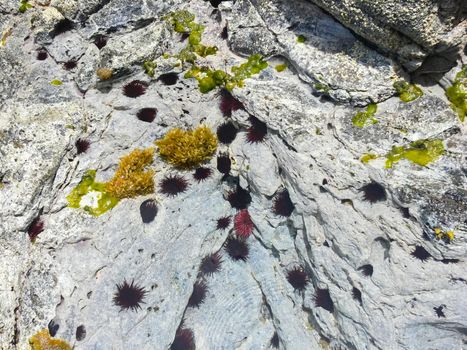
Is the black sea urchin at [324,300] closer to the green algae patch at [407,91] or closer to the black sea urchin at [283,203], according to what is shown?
the black sea urchin at [283,203]

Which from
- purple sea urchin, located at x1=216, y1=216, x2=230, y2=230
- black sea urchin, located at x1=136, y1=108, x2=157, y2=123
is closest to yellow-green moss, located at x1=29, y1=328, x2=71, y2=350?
purple sea urchin, located at x1=216, y1=216, x2=230, y2=230

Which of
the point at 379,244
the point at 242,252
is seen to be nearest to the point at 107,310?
the point at 242,252

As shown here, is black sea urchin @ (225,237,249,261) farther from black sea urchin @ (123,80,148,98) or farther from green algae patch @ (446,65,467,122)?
green algae patch @ (446,65,467,122)

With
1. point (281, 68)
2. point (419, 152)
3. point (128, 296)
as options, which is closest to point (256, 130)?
point (281, 68)

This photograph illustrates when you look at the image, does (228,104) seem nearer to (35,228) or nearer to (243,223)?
(243,223)

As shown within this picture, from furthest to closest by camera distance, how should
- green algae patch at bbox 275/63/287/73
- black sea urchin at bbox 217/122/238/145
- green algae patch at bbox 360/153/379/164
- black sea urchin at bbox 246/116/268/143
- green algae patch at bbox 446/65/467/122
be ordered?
black sea urchin at bbox 217/122/238/145 < green algae patch at bbox 275/63/287/73 < black sea urchin at bbox 246/116/268/143 < green algae patch at bbox 360/153/379/164 < green algae patch at bbox 446/65/467/122

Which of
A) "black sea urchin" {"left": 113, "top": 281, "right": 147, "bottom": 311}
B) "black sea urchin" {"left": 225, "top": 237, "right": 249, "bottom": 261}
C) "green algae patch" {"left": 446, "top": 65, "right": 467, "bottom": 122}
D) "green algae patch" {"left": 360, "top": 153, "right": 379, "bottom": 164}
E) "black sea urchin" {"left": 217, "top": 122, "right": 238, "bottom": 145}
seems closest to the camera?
"green algae patch" {"left": 446, "top": 65, "right": 467, "bottom": 122}

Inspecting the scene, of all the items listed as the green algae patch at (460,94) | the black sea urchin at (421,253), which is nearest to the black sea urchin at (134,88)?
the green algae patch at (460,94)
